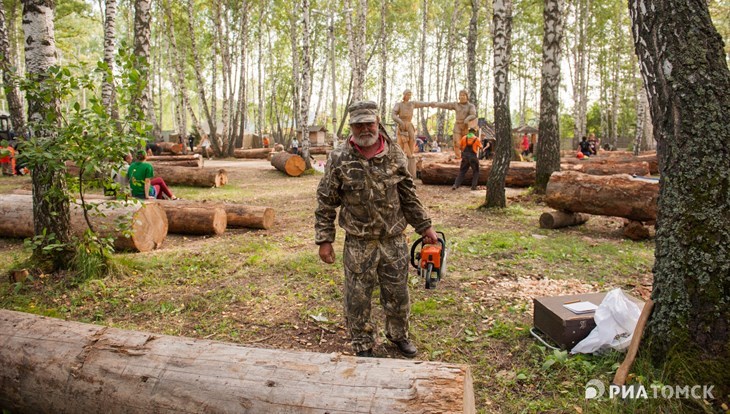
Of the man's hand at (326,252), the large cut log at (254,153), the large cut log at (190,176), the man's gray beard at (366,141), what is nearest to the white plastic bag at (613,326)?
the man's hand at (326,252)

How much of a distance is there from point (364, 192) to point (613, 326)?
2.19m

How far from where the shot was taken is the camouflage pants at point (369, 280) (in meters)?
3.53

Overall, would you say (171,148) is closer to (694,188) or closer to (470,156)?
(470,156)

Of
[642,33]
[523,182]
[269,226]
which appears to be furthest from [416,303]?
[523,182]

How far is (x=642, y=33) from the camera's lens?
10.1 ft

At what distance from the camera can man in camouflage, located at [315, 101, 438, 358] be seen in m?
3.45

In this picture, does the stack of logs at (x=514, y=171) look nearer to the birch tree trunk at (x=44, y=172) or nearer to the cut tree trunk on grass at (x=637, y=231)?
the cut tree trunk on grass at (x=637, y=231)

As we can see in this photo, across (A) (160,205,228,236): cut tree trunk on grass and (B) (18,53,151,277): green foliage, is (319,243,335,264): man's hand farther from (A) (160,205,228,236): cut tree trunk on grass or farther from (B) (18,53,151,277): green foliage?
(A) (160,205,228,236): cut tree trunk on grass

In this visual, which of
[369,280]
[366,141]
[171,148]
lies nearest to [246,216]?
[369,280]

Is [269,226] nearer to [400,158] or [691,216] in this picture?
[400,158]

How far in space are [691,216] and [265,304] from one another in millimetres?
3904

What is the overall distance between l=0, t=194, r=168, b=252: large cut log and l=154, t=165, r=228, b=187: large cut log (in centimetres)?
612

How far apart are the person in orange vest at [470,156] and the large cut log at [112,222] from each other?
738cm

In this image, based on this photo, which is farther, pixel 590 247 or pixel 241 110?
pixel 241 110
